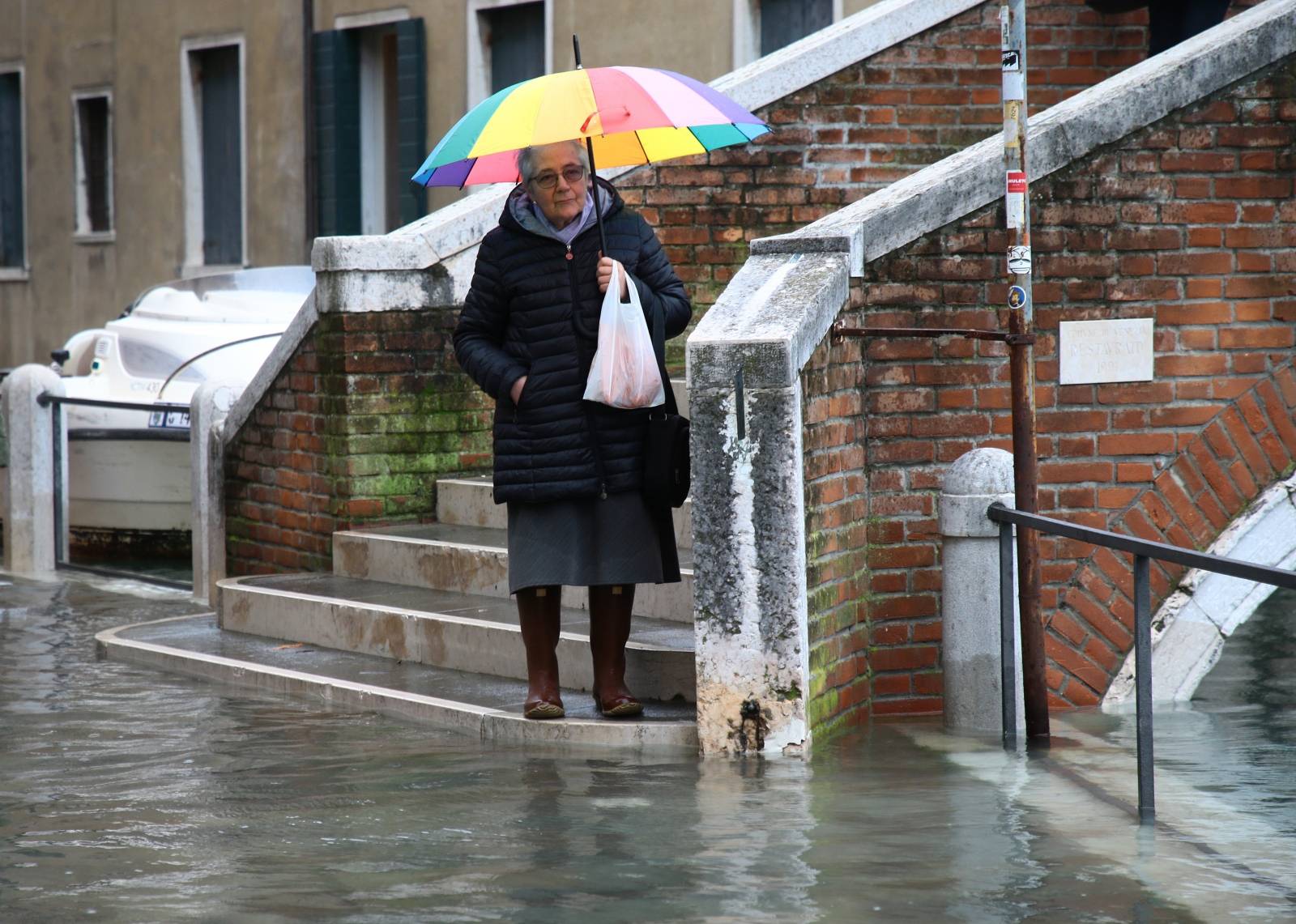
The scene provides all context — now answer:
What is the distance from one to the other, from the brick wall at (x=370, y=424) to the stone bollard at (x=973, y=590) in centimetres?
287

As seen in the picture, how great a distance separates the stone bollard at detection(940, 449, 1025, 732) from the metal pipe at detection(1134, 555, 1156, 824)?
94 centimetres

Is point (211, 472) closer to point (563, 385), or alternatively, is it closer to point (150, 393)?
point (150, 393)

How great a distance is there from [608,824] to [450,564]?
9.41 feet

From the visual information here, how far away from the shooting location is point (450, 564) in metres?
7.87

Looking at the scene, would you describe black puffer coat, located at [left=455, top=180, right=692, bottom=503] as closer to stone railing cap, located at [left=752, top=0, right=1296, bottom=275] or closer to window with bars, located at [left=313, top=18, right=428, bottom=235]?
stone railing cap, located at [left=752, top=0, right=1296, bottom=275]

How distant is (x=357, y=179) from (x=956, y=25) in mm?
9116

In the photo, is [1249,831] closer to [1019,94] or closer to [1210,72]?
[1019,94]

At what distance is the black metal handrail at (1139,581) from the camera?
14.9 ft

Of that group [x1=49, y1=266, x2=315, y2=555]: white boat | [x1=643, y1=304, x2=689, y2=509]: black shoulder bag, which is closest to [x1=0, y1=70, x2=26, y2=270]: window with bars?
[x1=49, y1=266, x2=315, y2=555]: white boat

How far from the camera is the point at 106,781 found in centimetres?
577

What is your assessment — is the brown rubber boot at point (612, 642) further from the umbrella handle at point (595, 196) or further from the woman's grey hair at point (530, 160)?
the woman's grey hair at point (530, 160)

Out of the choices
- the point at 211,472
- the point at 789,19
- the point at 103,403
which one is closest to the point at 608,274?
the point at 211,472

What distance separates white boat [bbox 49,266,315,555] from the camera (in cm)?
1120

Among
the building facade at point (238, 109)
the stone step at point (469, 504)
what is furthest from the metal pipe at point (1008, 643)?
the building facade at point (238, 109)
